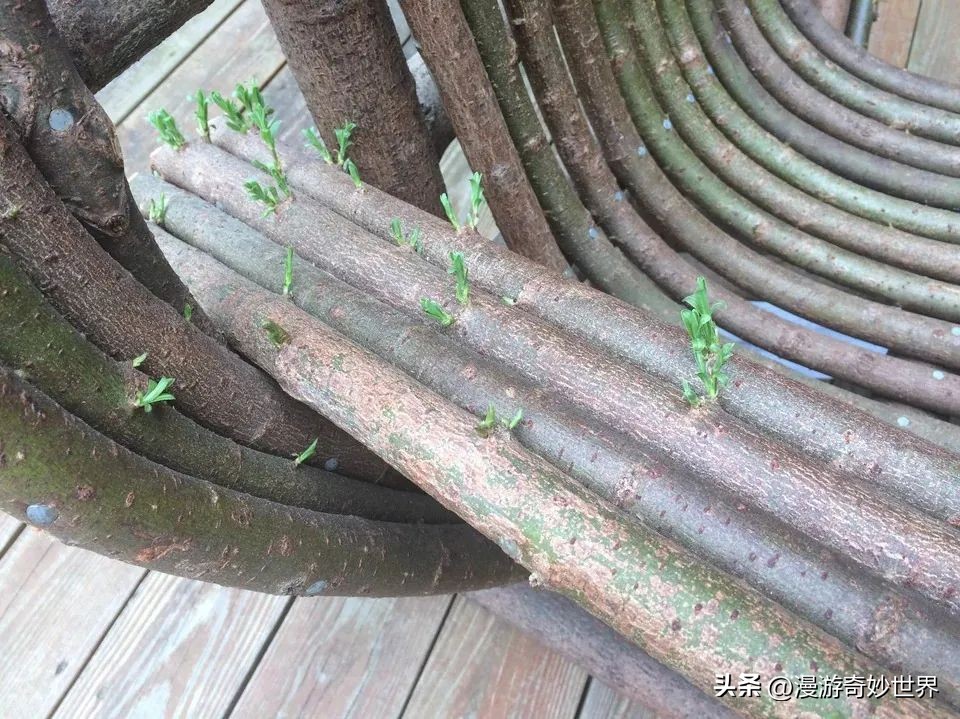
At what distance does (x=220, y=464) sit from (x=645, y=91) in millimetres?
883

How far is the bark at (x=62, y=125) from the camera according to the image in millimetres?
565

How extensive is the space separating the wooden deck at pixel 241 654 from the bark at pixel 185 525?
331 mm

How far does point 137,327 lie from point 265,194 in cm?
29

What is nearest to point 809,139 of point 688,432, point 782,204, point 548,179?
point 782,204

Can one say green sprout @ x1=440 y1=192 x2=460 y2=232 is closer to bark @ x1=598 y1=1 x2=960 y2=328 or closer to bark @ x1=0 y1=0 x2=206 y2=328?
bark @ x1=0 y1=0 x2=206 y2=328

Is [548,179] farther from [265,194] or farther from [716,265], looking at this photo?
[265,194]

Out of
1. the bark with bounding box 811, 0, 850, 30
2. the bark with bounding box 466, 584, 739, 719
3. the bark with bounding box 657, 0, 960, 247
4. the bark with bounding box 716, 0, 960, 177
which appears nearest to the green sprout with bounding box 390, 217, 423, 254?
the bark with bounding box 466, 584, 739, 719

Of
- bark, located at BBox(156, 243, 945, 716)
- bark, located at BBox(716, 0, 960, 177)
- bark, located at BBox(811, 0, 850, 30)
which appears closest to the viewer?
bark, located at BBox(156, 243, 945, 716)

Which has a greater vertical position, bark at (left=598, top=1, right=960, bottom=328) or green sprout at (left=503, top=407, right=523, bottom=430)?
bark at (left=598, top=1, right=960, bottom=328)

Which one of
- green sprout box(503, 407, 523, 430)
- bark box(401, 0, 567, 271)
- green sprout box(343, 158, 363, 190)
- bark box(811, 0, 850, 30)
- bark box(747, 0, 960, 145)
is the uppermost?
bark box(811, 0, 850, 30)

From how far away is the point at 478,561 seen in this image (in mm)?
958

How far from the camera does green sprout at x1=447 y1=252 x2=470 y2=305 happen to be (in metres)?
0.73

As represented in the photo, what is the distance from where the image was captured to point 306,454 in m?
0.79

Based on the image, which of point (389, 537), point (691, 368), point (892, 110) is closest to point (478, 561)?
point (389, 537)
